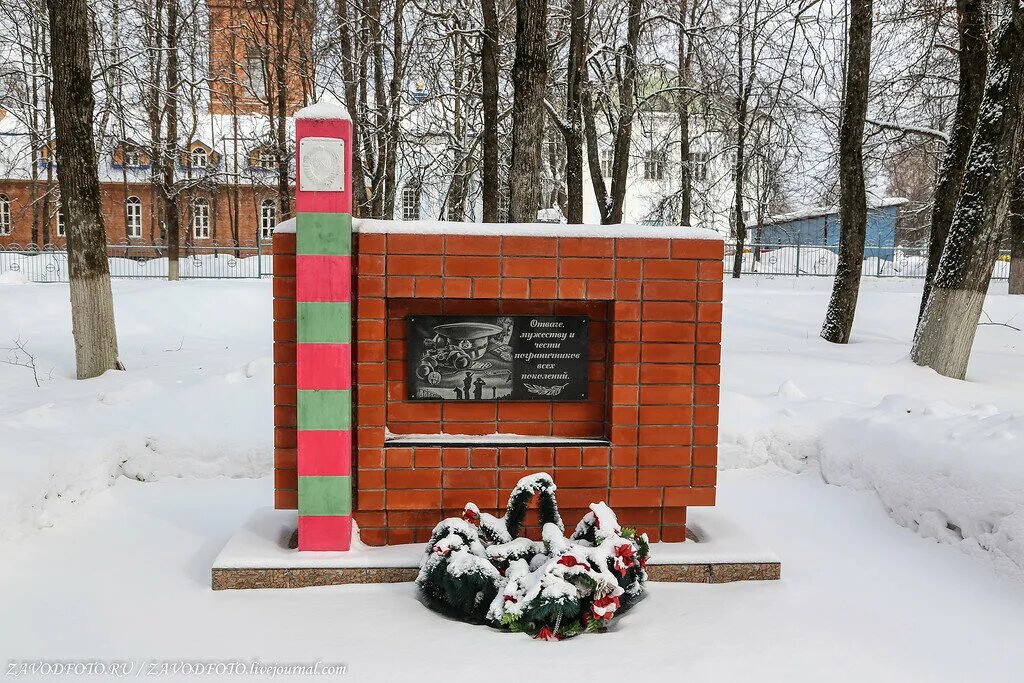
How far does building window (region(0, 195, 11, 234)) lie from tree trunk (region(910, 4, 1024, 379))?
4400cm

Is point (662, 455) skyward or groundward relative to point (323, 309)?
groundward

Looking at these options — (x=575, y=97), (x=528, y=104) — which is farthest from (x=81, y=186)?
(x=575, y=97)

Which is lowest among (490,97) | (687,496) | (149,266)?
(687,496)

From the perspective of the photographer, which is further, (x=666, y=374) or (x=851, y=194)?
(x=851, y=194)

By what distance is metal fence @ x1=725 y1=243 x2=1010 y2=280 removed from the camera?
2665cm

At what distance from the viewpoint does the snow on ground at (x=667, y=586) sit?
317 centimetres

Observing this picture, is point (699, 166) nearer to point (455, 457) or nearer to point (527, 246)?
point (527, 246)

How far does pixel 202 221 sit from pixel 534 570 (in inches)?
1678

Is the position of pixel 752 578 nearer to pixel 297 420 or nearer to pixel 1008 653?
pixel 1008 653

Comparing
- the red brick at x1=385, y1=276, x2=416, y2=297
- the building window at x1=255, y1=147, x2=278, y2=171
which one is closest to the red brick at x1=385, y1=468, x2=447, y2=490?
the red brick at x1=385, y1=276, x2=416, y2=297

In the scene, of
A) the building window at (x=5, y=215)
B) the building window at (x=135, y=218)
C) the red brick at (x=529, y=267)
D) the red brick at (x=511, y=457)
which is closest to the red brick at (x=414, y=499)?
the red brick at (x=511, y=457)

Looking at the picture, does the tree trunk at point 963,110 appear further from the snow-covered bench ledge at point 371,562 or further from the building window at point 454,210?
the building window at point 454,210

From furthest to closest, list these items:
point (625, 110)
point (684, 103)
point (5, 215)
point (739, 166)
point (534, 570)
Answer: point (5, 215), point (739, 166), point (684, 103), point (625, 110), point (534, 570)

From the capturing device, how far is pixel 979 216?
27.2 ft
